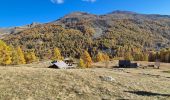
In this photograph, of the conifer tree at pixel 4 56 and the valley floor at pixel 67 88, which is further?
the conifer tree at pixel 4 56

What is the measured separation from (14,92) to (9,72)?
11.1m

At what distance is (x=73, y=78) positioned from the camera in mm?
43094

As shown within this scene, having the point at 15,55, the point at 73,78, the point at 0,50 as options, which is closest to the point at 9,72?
the point at 73,78

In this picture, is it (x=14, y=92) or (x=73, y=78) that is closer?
(x=14, y=92)

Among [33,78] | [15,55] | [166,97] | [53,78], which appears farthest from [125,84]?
[15,55]

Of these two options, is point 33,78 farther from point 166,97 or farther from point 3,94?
point 166,97

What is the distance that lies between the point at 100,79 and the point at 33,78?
1079 cm

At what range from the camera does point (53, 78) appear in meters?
42.1

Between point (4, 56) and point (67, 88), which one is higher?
point (4, 56)

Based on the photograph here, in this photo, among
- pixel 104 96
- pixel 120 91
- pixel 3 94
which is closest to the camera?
pixel 3 94

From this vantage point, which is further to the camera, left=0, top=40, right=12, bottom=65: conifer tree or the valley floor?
left=0, top=40, right=12, bottom=65: conifer tree

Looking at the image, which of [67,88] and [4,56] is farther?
[4,56]

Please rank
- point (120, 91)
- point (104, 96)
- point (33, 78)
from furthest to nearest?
point (33, 78) → point (120, 91) → point (104, 96)

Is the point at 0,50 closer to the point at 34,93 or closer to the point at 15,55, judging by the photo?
the point at 15,55
